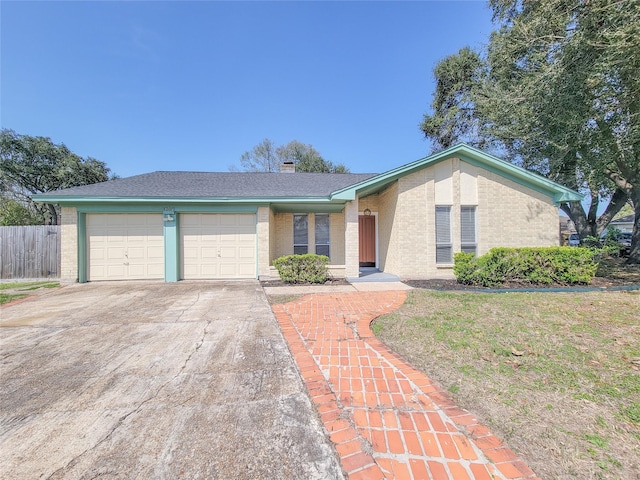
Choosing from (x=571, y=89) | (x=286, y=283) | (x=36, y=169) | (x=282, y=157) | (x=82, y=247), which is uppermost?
(x=282, y=157)

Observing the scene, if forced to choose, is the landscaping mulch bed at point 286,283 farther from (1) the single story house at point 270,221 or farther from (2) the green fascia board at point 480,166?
(2) the green fascia board at point 480,166

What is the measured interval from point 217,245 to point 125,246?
9.90 feet

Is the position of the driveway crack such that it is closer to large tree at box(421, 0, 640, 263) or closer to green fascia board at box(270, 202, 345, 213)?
green fascia board at box(270, 202, 345, 213)

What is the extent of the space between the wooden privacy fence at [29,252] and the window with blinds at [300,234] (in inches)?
344

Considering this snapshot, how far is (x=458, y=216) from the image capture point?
9367 millimetres

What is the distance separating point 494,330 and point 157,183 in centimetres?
1150

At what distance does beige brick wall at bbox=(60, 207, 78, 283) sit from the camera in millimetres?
8727

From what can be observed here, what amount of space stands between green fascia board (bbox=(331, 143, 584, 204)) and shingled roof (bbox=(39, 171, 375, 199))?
55.3 inches

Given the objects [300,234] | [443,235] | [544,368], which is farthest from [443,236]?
[544,368]

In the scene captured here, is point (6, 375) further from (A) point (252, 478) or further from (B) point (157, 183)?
(B) point (157, 183)

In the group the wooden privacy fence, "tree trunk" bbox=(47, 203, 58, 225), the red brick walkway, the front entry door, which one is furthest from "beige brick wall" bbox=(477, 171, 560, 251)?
"tree trunk" bbox=(47, 203, 58, 225)

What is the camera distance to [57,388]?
2.75m

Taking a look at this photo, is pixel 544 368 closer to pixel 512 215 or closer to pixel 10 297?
pixel 512 215

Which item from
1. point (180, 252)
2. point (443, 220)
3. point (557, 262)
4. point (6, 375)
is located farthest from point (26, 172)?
point (557, 262)
